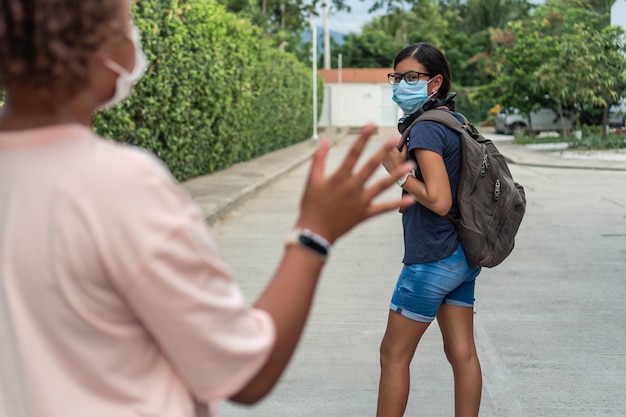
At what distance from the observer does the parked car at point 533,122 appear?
129 feet

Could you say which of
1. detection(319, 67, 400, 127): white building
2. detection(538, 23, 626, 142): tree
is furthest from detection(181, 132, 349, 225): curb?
detection(319, 67, 400, 127): white building

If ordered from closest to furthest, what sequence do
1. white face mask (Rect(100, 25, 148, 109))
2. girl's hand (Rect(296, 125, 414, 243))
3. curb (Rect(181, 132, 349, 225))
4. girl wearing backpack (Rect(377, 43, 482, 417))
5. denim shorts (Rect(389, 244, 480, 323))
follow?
white face mask (Rect(100, 25, 148, 109))
girl's hand (Rect(296, 125, 414, 243))
girl wearing backpack (Rect(377, 43, 482, 417))
denim shorts (Rect(389, 244, 480, 323))
curb (Rect(181, 132, 349, 225))

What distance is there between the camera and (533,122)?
4241 centimetres

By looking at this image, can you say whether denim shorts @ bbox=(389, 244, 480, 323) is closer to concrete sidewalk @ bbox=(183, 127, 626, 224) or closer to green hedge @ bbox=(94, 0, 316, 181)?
green hedge @ bbox=(94, 0, 316, 181)

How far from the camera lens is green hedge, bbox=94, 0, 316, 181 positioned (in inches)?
558

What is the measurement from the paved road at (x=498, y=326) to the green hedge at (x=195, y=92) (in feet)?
7.92

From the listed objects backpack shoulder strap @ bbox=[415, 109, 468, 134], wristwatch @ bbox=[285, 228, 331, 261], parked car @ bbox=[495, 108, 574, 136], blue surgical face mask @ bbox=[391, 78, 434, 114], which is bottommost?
Result: parked car @ bbox=[495, 108, 574, 136]

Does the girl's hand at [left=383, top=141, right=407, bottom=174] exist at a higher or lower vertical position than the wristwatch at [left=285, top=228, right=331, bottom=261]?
lower

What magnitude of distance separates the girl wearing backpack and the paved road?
45.7 inches

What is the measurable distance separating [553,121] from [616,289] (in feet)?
107

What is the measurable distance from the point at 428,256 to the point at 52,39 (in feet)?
8.77

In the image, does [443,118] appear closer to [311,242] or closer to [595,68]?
[311,242]

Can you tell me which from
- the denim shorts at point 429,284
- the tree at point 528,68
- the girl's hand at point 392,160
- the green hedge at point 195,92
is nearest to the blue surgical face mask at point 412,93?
the girl's hand at point 392,160

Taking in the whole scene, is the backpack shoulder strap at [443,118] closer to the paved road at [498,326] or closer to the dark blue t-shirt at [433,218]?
the dark blue t-shirt at [433,218]
